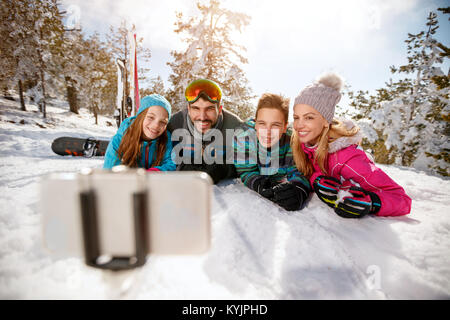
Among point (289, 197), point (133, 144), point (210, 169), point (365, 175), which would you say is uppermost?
point (133, 144)

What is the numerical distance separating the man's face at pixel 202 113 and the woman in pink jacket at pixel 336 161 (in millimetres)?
1428

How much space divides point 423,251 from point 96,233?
2.33 metres

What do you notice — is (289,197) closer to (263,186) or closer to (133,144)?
(263,186)

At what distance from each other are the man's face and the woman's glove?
2029 millimetres

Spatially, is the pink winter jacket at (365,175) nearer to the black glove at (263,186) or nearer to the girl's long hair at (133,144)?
the black glove at (263,186)

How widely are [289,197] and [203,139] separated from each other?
5.95 ft

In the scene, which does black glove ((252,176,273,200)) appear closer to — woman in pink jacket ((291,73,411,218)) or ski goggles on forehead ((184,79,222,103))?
woman in pink jacket ((291,73,411,218))

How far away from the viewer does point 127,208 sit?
2.22ft

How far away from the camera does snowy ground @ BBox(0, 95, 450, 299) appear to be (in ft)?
3.54

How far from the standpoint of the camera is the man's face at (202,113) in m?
3.24

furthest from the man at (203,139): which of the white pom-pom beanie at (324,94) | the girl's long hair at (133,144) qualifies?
the white pom-pom beanie at (324,94)

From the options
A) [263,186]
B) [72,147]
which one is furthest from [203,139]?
[72,147]

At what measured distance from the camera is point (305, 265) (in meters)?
1.35
